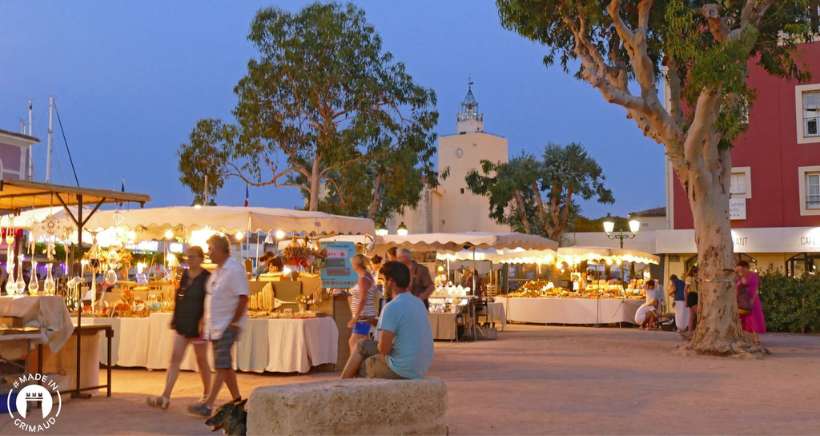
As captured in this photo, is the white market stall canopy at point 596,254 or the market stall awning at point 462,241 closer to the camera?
the market stall awning at point 462,241

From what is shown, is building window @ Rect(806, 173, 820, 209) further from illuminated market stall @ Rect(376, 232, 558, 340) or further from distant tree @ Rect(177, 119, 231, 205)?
distant tree @ Rect(177, 119, 231, 205)

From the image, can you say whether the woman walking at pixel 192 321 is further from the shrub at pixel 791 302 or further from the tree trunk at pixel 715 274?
the shrub at pixel 791 302

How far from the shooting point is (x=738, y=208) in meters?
27.2

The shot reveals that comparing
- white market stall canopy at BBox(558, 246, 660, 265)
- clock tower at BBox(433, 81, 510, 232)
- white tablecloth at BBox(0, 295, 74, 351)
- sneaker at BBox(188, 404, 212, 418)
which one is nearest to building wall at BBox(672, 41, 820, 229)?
white market stall canopy at BBox(558, 246, 660, 265)

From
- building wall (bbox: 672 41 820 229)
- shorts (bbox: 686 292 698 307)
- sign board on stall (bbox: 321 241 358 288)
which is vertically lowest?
shorts (bbox: 686 292 698 307)

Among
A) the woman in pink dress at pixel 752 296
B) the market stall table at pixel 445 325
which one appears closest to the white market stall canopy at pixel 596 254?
the market stall table at pixel 445 325

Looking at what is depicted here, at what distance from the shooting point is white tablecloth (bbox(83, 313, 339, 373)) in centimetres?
1138

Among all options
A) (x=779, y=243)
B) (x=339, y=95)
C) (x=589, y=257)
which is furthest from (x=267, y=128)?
(x=779, y=243)

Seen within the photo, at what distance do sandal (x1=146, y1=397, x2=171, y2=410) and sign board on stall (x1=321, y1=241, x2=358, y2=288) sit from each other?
312 inches

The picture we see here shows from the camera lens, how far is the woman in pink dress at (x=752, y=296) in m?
15.5

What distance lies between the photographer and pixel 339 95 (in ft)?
91.1

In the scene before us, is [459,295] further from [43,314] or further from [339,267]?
[43,314]

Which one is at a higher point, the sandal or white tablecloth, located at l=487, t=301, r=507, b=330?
white tablecloth, located at l=487, t=301, r=507, b=330

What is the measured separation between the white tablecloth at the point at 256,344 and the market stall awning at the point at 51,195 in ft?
8.73
